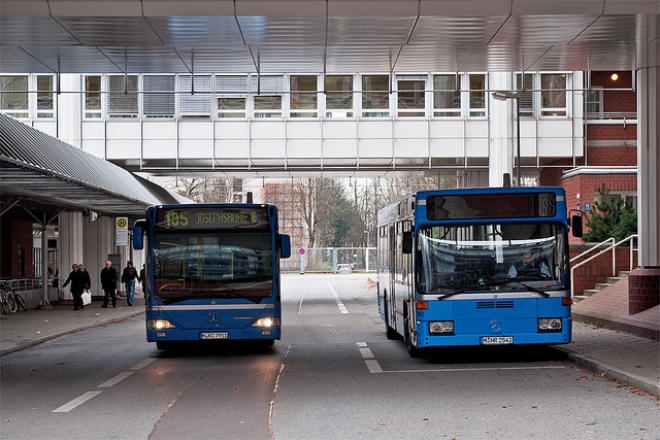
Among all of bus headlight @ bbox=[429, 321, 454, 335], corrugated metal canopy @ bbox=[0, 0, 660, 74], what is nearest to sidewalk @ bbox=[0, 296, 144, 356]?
corrugated metal canopy @ bbox=[0, 0, 660, 74]

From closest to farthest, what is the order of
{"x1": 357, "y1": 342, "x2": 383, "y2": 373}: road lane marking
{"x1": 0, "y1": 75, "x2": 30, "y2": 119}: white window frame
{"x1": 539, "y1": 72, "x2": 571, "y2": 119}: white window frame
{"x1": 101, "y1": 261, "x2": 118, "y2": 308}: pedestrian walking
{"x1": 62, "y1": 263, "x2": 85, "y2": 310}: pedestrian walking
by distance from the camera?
{"x1": 357, "y1": 342, "x2": 383, "y2": 373}: road lane marking
{"x1": 62, "y1": 263, "x2": 85, "y2": 310}: pedestrian walking
{"x1": 101, "y1": 261, "x2": 118, "y2": 308}: pedestrian walking
{"x1": 0, "y1": 75, "x2": 30, "y2": 119}: white window frame
{"x1": 539, "y1": 72, "x2": 571, "y2": 119}: white window frame

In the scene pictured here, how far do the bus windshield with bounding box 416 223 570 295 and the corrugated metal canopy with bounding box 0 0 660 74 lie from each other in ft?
10.7

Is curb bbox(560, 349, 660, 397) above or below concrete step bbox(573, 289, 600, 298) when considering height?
below

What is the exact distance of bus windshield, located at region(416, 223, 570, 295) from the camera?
549 inches

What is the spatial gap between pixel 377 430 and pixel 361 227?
295ft

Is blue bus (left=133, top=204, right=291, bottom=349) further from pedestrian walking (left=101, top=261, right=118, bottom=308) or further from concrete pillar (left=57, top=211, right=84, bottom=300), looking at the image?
concrete pillar (left=57, top=211, right=84, bottom=300)

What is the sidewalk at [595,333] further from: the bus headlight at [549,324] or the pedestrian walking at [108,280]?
the pedestrian walking at [108,280]

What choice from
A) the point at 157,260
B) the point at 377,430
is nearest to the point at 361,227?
the point at 157,260

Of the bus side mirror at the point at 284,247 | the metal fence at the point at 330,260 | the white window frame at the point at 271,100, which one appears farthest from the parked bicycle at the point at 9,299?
the metal fence at the point at 330,260

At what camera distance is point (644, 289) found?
64.1ft

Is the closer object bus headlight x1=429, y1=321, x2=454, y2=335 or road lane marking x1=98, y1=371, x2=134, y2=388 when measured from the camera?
road lane marking x1=98, y1=371, x2=134, y2=388

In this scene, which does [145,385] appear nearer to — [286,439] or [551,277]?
[286,439]

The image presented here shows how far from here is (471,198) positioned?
14.1 m

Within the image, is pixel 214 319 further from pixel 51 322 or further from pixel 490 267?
pixel 51 322
